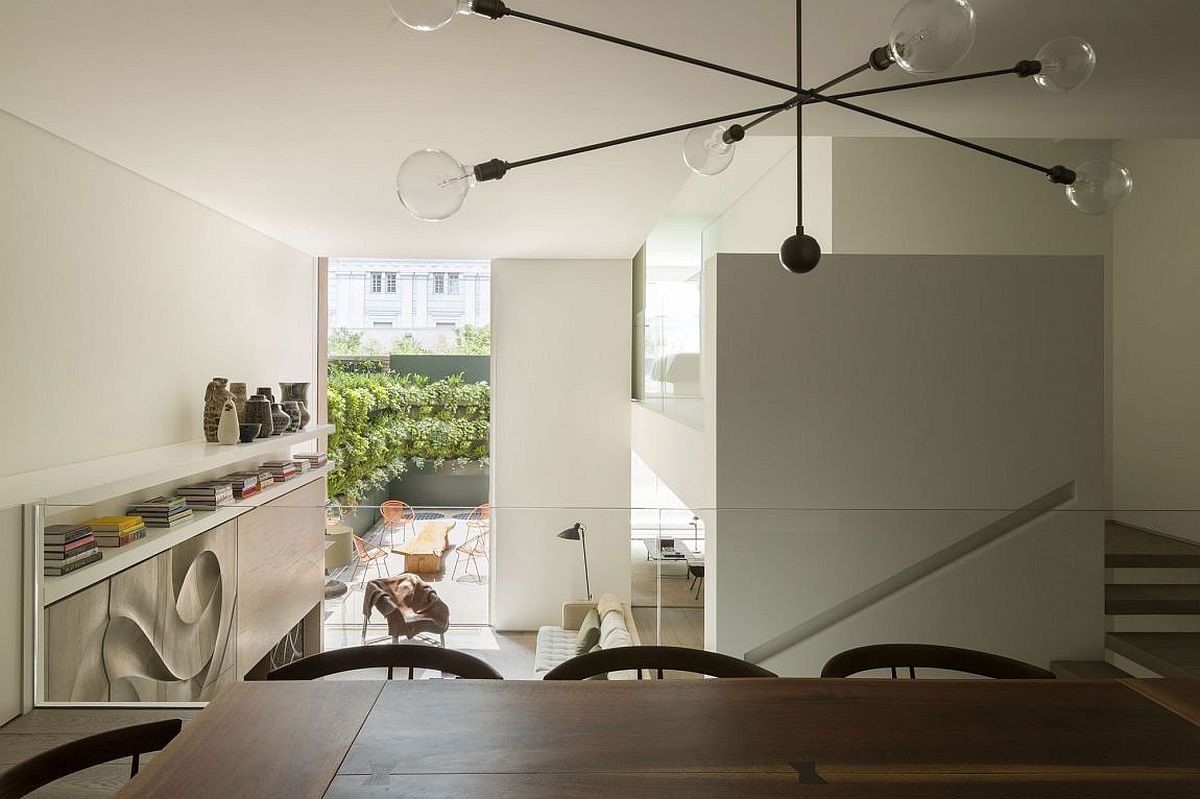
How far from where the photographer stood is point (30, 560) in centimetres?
252

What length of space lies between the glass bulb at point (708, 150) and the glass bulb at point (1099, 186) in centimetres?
75

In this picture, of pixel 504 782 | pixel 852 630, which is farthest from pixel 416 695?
pixel 852 630

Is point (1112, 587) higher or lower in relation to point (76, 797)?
higher

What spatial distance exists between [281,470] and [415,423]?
4.04 m

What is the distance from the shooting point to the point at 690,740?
1290 mm

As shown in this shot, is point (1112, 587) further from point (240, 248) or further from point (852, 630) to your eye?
point (240, 248)

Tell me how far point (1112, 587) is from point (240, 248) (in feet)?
15.7

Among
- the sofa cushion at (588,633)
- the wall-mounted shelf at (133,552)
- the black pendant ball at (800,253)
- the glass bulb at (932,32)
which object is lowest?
the sofa cushion at (588,633)

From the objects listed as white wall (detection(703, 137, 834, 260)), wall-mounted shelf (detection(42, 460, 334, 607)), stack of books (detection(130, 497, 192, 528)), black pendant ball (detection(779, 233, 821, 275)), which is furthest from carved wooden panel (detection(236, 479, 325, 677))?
white wall (detection(703, 137, 834, 260))

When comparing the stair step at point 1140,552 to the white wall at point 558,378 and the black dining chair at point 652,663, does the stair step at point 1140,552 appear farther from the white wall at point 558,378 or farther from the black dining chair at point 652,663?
the white wall at point 558,378

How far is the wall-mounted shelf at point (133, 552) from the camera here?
259 centimetres

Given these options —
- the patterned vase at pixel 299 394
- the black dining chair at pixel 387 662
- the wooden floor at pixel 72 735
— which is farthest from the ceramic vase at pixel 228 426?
the black dining chair at pixel 387 662

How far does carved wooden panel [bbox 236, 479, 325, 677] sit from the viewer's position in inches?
113

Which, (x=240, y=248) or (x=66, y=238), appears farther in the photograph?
(x=240, y=248)
